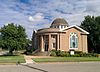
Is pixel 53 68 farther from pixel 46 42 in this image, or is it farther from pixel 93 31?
pixel 93 31

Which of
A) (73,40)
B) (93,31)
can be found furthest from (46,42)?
(93,31)

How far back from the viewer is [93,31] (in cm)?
7200

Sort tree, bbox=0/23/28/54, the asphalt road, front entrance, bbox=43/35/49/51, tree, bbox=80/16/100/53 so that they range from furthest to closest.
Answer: tree, bbox=80/16/100/53 → front entrance, bbox=43/35/49/51 → tree, bbox=0/23/28/54 → the asphalt road

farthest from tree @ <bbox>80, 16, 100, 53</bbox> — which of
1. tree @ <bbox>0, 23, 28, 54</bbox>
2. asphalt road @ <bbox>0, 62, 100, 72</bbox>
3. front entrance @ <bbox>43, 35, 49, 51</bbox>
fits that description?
asphalt road @ <bbox>0, 62, 100, 72</bbox>

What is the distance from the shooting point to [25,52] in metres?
72.4

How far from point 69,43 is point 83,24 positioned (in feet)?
54.8

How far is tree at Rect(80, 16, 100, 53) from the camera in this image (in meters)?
70.3

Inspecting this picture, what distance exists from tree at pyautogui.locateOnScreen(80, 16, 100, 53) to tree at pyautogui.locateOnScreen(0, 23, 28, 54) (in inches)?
961

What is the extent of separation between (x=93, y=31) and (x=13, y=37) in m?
28.1

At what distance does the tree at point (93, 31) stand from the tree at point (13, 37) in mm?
A: 24420

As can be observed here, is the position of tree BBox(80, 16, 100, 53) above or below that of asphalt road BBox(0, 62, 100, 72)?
above

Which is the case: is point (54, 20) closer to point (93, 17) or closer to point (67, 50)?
point (93, 17)

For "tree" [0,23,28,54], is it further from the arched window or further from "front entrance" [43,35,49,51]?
the arched window

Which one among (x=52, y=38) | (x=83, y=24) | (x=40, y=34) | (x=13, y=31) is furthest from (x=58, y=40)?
(x=83, y=24)
